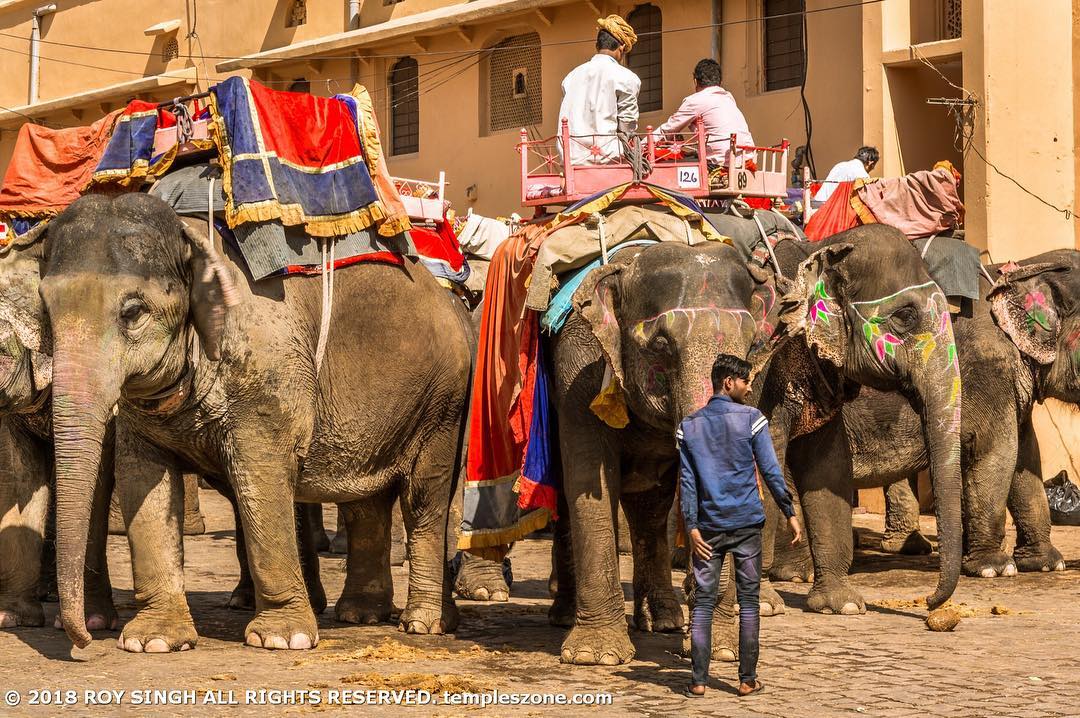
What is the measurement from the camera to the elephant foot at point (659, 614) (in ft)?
30.5

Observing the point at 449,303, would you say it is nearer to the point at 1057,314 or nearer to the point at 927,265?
the point at 927,265

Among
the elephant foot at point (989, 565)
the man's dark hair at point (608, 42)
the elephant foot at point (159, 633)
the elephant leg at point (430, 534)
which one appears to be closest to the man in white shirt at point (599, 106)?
the man's dark hair at point (608, 42)

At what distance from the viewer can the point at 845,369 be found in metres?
10.6

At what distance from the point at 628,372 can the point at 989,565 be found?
492cm

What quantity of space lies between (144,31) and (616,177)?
23.2 m

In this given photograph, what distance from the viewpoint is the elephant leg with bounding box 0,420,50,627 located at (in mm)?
9406

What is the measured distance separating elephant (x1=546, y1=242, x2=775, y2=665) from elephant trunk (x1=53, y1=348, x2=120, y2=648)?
2338mm

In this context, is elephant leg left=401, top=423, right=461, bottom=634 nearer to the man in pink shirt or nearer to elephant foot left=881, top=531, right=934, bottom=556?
the man in pink shirt

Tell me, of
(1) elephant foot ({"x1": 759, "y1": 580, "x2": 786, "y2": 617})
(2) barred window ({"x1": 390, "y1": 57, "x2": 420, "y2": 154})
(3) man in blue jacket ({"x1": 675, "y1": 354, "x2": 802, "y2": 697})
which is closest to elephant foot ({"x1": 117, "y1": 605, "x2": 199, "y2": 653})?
(3) man in blue jacket ({"x1": 675, "y1": 354, "x2": 802, "y2": 697})

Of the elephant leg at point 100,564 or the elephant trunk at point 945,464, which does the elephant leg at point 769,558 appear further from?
the elephant leg at point 100,564

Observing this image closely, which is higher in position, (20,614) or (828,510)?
(828,510)

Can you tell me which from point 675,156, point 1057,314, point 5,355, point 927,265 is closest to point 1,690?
point 5,355

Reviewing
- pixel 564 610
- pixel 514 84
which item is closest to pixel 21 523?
pixel 564 610

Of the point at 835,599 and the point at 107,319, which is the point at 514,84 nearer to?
the point at 835,599
